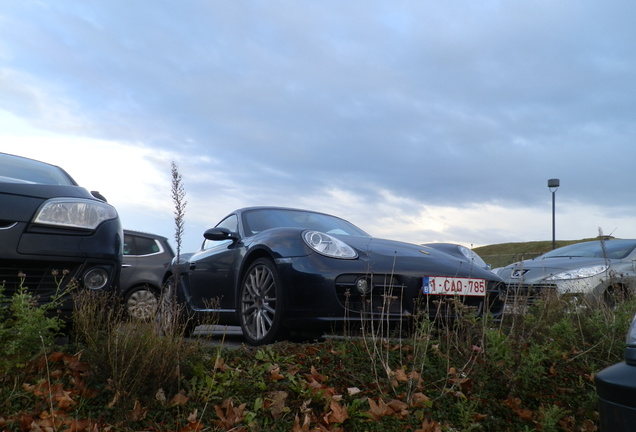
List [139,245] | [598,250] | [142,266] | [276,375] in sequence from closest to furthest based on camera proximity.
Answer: [276,375]
[598,250]
[142,266]
[139,245]

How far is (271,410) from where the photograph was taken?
312 centimetres

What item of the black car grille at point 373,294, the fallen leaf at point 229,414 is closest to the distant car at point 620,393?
the fallen leaf at point 229,414

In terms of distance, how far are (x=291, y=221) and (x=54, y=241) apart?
7.88ft

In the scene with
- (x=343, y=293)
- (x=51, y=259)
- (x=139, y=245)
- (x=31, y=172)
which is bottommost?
(x=343, y=293)

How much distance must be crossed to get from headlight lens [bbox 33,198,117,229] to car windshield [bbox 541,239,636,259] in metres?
6.67

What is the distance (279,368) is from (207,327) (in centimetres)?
50

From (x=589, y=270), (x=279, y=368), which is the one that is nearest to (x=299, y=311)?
(x=279, y=368)

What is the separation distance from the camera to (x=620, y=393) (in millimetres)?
1972

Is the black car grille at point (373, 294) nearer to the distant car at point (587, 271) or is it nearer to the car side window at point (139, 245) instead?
the distant car at point (587, 271)

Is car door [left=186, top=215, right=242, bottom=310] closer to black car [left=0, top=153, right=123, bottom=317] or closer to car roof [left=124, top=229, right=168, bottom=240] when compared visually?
black car [left=0, top=153, right=123, bottom=317]

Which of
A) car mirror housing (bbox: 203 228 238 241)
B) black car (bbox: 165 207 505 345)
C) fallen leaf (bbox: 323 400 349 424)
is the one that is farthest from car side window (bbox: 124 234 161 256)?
fallen leaf (bbox: 323 400 349 424)

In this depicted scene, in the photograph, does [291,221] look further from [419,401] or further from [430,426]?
[430,426]

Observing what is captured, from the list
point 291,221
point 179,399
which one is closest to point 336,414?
point 179,399

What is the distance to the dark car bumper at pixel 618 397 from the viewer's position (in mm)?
1929
